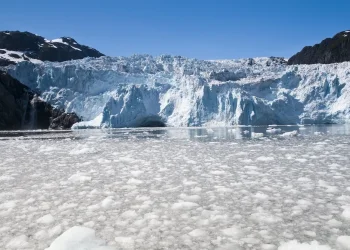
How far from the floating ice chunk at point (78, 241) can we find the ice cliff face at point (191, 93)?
30.5 m

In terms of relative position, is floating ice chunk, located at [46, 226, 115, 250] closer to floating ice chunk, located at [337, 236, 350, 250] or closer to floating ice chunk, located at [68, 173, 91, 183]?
floating ice chunk, located at [337, 236, 350, 250]

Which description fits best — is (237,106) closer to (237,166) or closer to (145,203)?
(237,166)

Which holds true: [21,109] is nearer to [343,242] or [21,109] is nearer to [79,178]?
[79,178]

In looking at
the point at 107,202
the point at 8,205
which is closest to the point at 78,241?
the point at 107,202

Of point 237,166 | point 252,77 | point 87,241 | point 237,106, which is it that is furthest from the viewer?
point 252,77

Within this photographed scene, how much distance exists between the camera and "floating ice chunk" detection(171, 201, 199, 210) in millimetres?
3316

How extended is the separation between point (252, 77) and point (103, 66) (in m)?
20.9

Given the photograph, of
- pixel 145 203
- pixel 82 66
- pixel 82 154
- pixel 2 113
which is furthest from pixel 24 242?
pixel 2 113

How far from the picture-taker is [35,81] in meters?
44.0

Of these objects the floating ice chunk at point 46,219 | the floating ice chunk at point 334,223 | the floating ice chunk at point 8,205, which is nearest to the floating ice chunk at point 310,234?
the floating ice chunk at point 334,223

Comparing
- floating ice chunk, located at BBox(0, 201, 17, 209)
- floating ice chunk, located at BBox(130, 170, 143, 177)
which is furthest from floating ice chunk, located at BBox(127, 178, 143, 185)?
floating ice chunk, located at BBox(0, 201, 17, 209)

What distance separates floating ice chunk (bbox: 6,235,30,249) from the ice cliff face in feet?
101

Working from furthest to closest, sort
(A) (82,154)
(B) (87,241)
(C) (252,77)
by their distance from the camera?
(C) (252,77) → (A) (82,154) → (B) (87,241)

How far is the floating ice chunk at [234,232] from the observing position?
2.51 metres
